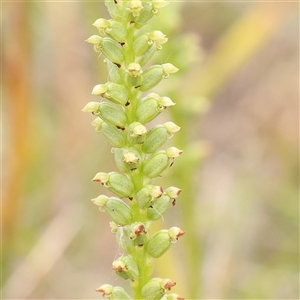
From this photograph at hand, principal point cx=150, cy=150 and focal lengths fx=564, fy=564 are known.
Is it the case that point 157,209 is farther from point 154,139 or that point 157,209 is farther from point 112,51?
point 112,51

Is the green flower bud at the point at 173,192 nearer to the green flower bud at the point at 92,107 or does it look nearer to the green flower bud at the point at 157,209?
the green flower bud at the point at 157,209

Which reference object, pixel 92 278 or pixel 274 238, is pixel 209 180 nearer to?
pixel 274 238

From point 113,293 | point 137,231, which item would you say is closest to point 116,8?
point 137,231

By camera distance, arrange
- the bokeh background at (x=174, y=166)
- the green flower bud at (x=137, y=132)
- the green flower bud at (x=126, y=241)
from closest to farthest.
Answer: the green flower bud at (x=137, y=132) → the green flower bud at (x=126, y=241) → the bokeh background at (x=174, y=166)

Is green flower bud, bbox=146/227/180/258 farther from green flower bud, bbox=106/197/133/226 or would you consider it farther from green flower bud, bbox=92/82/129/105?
green flower bud, bbox=92/82/129/105

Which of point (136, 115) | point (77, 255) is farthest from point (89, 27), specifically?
point (136, 115)

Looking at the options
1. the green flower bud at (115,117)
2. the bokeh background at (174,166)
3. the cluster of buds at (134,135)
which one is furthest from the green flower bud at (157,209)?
the bokeh background at (174,166)

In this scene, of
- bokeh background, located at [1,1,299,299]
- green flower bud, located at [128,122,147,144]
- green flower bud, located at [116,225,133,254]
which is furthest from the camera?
bokeh background, located at [1,1,299,299]

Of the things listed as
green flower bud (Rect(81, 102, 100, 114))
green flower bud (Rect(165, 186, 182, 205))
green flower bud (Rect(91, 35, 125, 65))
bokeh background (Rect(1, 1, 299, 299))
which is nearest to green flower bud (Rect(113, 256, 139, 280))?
green flower bud (Rect(165, 186, 182, 205))
